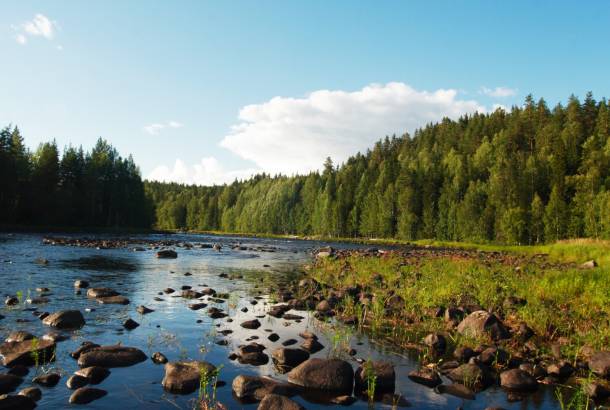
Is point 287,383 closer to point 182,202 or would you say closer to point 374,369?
point 374,369

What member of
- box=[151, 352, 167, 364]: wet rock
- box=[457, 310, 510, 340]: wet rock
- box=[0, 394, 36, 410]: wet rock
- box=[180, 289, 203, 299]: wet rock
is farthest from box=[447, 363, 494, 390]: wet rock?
box=[180, 289, 203, 299]: wet rock

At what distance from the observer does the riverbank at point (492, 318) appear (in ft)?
33.9

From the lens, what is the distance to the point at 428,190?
100 metres

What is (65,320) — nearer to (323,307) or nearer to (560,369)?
(323,307)

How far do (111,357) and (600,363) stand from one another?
457 inches

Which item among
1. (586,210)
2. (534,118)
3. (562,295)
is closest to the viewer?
(562,295)

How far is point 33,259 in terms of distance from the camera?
100.0 ft

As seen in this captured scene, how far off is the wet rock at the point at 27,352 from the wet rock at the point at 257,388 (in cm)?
452

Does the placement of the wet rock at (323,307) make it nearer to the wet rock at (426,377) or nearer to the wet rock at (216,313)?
the wet rock at (216,313)

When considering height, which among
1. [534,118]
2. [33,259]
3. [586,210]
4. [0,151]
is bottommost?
[33,259]

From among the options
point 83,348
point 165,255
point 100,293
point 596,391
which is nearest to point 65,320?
point 83,348

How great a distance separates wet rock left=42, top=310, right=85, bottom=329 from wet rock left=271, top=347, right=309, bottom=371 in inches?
262

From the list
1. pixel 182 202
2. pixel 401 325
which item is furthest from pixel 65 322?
pixel 182 202

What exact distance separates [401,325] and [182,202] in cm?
18457
